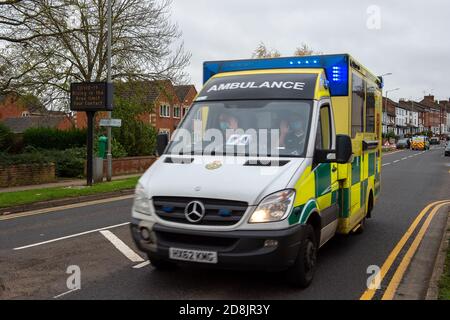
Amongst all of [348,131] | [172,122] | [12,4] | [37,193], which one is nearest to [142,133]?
[12,4]

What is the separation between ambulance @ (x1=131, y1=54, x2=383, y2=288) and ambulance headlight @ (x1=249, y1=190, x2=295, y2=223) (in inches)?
0.4

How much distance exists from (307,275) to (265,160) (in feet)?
4.60

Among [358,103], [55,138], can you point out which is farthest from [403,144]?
[358,103]

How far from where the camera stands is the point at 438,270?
628cm

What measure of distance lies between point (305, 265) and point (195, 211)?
1469 millimetres

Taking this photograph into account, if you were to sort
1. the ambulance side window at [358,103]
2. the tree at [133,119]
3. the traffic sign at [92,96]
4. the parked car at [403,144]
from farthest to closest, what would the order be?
1. the parked car at [403,144]
2. the tree at [133,119]
3. the traffic sign at [92,96]
4. the ambulance side window at [358,103]

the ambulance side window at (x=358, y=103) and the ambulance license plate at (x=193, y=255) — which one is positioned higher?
the ambulance side window at (x=358, y=103)

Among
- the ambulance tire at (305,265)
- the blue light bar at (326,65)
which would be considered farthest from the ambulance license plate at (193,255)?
the blue light bar at (326,65)

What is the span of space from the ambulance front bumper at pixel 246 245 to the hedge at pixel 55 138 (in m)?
23.2

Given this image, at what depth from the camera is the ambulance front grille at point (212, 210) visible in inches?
192

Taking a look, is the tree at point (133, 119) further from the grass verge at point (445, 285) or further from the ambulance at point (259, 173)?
the grass verge at point (445, 285)

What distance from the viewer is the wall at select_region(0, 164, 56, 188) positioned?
57.9 ft

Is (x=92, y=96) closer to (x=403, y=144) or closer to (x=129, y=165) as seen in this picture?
(x=129, y=165)
